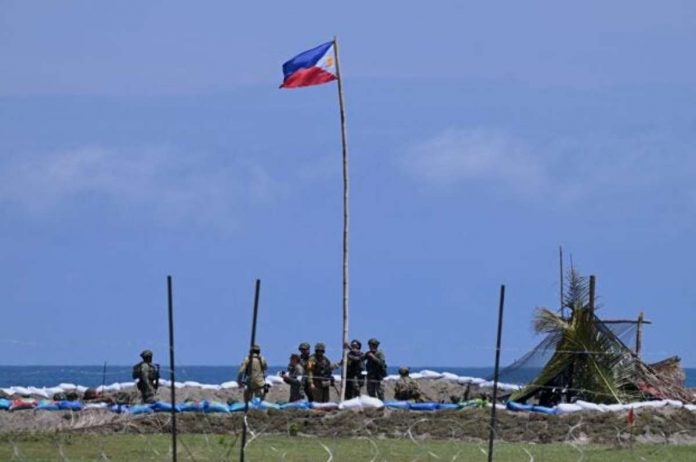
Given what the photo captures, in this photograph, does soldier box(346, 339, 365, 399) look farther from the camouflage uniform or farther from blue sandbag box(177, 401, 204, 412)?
blue sandbag box(177, 401, 204, 412)

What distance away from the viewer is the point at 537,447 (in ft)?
101

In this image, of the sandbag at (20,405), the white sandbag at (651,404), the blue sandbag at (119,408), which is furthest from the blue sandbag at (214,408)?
the white sandbag at (651,404)

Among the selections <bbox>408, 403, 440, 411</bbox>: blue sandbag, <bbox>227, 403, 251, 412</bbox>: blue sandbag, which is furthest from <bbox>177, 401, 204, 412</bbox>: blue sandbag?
<bbox>408, 403, 440, 411</bbox>: blue sandbag

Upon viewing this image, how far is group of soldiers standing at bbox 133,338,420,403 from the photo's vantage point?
37438 mm

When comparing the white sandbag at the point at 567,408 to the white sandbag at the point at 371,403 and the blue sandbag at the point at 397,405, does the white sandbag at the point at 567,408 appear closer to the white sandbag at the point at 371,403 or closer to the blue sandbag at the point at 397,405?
the blue sandbag at the point at 397,405

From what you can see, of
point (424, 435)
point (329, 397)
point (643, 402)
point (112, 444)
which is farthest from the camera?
point (329, 397)

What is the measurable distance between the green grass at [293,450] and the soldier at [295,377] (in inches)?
262

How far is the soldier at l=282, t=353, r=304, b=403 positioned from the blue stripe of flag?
6.61 meters

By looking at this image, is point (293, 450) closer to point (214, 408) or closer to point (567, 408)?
point (214, 408)

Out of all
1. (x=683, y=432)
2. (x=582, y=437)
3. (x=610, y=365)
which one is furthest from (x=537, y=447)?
(x=610, y=365)

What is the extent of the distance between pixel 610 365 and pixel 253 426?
33.6 ft

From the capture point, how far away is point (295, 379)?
3844 cm

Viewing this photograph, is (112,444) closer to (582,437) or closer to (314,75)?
(582,437)

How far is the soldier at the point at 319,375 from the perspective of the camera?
3831cm
